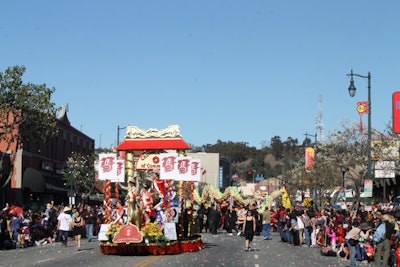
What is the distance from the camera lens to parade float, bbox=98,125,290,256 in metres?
23.8

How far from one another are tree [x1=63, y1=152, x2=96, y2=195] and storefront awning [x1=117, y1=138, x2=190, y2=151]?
3129 cm

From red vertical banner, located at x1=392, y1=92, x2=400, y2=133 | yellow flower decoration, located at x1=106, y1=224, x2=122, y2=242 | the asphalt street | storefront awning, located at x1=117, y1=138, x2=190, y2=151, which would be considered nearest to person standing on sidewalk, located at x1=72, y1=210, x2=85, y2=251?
the asphalt street

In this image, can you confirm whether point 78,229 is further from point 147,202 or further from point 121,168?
point 147,202

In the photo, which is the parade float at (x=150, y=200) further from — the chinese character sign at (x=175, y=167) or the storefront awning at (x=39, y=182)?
the storefront awning at (x=39, y=182)

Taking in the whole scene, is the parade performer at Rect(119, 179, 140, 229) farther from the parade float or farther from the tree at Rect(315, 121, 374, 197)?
the tree at Rect(315, 121, 374, 197)

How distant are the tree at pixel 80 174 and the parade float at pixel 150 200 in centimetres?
3118

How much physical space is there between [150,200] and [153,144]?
3125 mm

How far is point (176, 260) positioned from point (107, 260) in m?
2.07

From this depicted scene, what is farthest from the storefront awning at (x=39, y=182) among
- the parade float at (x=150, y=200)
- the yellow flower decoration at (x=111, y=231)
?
the yellow flower decoration at (x=111, y=231)

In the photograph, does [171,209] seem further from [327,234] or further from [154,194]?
[327,234]

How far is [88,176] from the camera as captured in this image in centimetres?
6412

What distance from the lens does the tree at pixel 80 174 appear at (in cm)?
6025

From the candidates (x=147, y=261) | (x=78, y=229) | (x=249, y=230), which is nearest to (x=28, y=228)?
(x=78, y=229)

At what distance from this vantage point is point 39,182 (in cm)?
5744
